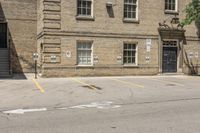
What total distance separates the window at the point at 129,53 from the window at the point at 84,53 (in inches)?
111

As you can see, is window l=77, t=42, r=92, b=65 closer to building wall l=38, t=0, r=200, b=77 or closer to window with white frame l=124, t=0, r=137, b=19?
building wall l=38, t=0, r=200, b=77

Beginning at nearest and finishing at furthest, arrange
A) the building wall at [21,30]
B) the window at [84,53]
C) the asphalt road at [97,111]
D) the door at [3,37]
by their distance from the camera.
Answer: the asphalt road at [97,111], the window at [84,53], the building wall at [21,30], the door at [3,37]

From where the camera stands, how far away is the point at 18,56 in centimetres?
2938

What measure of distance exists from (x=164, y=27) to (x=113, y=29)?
433 centimetres

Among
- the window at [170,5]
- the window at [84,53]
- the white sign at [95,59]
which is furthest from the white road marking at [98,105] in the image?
the window at [170,5]

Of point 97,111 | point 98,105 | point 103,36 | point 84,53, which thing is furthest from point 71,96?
point 103,36

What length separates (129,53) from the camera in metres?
26.5

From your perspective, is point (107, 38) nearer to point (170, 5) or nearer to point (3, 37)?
point (170, 5)

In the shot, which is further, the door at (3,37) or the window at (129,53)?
the door at (3,37)

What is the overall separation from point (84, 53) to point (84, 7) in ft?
11.0

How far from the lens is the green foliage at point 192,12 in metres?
25.4

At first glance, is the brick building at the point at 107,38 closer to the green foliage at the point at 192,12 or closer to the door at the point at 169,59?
the door at the point at 169,59

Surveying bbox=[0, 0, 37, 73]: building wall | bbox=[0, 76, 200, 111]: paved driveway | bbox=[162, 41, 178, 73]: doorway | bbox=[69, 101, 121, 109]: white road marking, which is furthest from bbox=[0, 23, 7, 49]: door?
bbox=[69, 101, 121, 109]: white road marking

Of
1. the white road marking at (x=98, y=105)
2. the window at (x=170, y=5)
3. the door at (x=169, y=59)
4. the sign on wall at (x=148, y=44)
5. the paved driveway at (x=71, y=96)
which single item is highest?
the window at (x=170, y=5)
